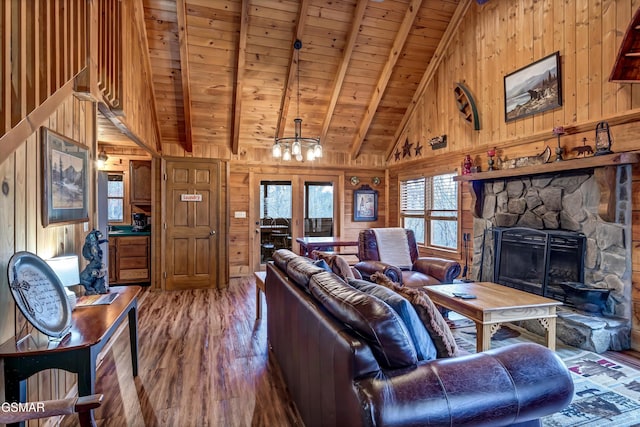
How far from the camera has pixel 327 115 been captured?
19.7 ft

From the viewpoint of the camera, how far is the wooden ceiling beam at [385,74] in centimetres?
475

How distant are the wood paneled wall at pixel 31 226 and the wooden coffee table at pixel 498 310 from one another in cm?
279

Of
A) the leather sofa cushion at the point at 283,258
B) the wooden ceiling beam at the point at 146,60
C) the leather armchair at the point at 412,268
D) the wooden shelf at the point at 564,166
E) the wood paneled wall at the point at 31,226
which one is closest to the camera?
the wood paneled wall at the point at 31,226

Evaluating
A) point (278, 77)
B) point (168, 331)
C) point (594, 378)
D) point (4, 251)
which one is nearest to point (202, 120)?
point (278, 77)

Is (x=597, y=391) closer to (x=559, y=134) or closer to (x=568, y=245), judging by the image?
(x=568, y=245)

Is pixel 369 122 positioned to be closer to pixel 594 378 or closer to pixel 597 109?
pixel 597 109

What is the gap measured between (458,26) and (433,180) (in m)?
2.32

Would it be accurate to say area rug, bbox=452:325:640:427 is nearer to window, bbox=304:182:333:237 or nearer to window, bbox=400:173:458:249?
window, bbox=400:173:458:249

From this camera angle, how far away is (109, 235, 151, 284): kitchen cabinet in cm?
577

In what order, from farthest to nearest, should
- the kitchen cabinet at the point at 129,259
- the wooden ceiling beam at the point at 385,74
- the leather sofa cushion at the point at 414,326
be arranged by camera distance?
the kitchen cabinet at the point at 129,259
the wooden ceiling beam at the point at 385,74
the leather sofa cushion at the point at 414,326

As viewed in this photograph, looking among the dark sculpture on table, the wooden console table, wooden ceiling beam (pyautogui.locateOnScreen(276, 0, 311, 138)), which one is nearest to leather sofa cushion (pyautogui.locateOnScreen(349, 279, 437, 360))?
the wooden console table

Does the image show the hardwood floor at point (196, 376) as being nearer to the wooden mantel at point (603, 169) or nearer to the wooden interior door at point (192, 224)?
the wooden mantel at point (603, 169)

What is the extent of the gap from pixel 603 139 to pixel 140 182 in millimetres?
6433

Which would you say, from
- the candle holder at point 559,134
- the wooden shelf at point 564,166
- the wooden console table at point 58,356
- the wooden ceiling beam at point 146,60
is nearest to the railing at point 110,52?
the wooden ceiling beam at point 146,60
